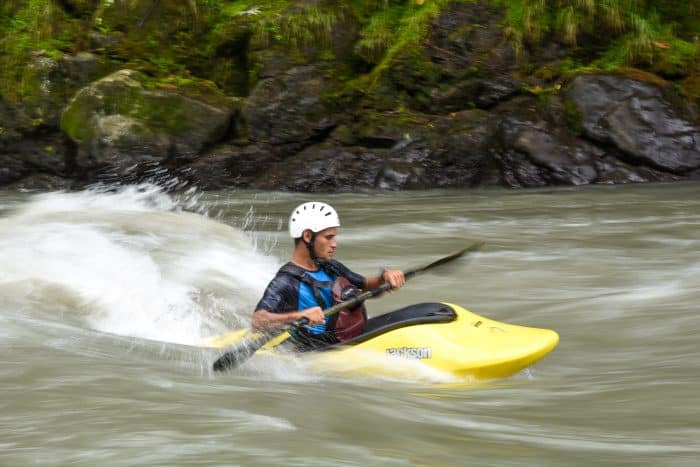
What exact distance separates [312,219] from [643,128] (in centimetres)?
872

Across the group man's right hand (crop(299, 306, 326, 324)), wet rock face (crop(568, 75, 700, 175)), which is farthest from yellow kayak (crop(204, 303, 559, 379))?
wet rock face (crop(568, 75, 700, 175))

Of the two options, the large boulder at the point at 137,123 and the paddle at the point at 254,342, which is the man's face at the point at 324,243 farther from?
the large boulder at the point at 137,123

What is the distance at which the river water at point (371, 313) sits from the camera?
3135mm

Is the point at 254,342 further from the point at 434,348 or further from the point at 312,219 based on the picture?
the point at 434,348

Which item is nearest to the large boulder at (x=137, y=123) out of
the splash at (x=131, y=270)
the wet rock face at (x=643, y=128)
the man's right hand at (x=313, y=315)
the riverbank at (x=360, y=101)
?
the riverbank at (x=360, y=101)

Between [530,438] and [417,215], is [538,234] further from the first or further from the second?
[530,438]

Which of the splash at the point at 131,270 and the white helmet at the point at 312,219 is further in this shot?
the splash at the point at 131,270

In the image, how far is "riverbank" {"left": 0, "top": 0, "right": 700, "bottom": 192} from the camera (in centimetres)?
1255

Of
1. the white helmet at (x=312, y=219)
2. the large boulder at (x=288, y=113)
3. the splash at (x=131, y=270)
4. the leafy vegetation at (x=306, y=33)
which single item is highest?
the leafy vegetation at (x=306, y=33)

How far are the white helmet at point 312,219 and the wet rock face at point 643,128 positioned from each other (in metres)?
8.46

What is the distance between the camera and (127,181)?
503 inches

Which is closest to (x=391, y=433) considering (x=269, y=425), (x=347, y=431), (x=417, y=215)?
(x=347, y=431)

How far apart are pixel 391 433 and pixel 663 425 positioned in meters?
1.11

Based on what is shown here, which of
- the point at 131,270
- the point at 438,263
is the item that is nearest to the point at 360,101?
the point at 131,270
